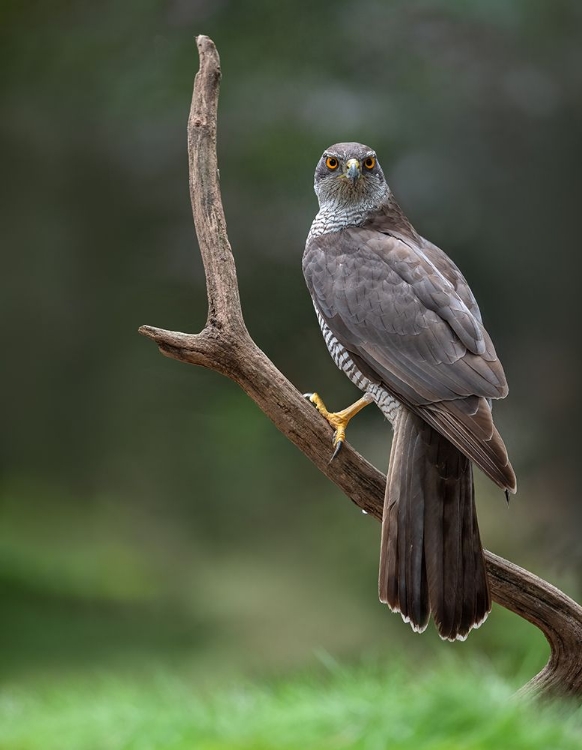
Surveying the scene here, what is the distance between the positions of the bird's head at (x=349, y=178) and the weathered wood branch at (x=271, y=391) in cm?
38

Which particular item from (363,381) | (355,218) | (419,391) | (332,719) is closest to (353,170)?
(355,218)

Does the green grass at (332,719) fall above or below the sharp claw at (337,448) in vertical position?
below

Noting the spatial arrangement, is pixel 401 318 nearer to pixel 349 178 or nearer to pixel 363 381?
pixel 363 381

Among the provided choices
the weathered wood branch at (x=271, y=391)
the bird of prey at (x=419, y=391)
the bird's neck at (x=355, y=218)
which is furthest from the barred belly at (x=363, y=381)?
the bird's neck at (x=355, y=218)

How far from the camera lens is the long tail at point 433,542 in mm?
2375

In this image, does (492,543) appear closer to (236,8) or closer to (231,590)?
(231,590)

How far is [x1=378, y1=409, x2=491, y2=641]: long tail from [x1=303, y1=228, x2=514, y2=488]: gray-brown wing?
0.13 metres

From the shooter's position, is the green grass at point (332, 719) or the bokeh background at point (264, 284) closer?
the green grass at point (332, 719)

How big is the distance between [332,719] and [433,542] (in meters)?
0.48

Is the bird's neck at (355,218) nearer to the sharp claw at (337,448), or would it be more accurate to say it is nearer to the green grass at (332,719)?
the sharp claw at (337,448)

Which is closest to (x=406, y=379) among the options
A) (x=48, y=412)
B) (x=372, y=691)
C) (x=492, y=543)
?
(x=372, y=691)

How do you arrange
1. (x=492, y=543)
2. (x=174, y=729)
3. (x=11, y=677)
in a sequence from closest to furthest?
1. (x=174, y=729)
2. (x=492, y=543)
3. (x=11, y=677)

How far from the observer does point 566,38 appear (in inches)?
177

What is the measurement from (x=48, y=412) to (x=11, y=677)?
1.24 meters
